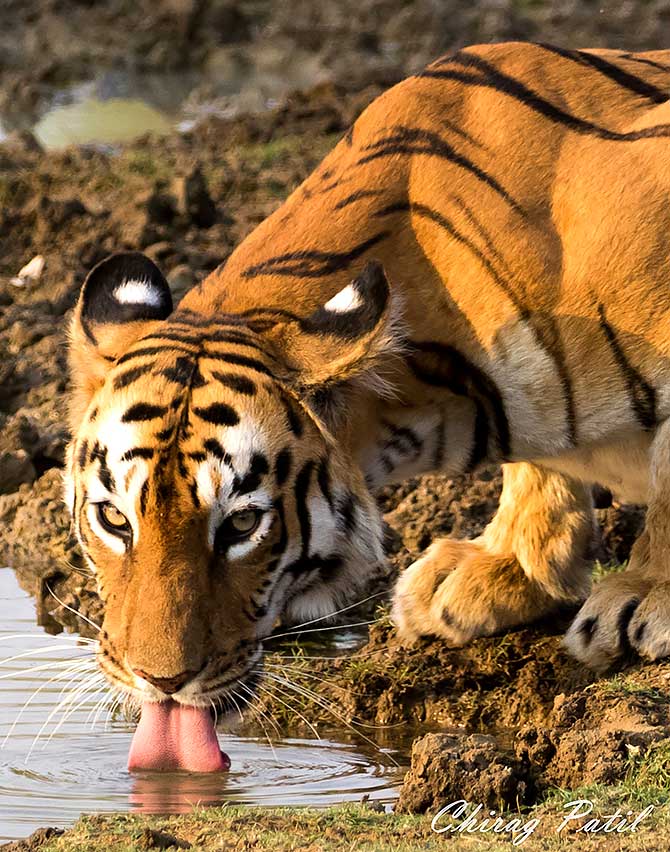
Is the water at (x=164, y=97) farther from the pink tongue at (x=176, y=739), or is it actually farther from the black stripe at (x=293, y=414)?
the pink tongue at (x=176, y=739)

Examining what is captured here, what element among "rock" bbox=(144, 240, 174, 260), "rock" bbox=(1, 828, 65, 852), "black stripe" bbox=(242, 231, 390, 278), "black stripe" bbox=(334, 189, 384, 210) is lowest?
"rock" bbox=(144, 240, 174, 260)

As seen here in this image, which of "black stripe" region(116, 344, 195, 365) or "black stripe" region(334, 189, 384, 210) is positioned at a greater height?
"black stripe" region(334, 189, 384, 210)

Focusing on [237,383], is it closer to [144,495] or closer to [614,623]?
[144,495]

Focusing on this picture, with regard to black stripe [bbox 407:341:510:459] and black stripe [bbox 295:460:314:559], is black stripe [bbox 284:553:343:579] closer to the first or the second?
black stripe [bbox 295:460:314:559]

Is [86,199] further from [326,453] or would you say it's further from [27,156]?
[326,453]

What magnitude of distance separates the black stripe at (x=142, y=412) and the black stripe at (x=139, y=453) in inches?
3.5

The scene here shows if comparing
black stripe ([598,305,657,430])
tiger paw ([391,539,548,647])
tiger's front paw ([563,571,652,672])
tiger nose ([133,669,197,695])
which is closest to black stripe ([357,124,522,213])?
black stripe ([598,305,657,430])

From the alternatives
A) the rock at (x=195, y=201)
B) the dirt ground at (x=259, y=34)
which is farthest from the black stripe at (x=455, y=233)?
the dirt ground at (x=259, y=34)

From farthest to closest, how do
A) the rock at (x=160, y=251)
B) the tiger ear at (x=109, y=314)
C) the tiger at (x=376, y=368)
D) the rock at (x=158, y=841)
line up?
the rock at (x=160, y=251) → the tiger ear at (x=109, y=314) → the tiger at (x=376, y=368) → the rock at (x=158, y=841)

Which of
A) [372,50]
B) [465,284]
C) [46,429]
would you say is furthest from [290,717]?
[372,50]

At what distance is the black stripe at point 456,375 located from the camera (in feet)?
15.5

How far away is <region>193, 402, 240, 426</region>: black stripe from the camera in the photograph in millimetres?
4328

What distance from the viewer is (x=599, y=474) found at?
17.3 ft

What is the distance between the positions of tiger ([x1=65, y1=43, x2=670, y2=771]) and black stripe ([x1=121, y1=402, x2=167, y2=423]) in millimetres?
11
